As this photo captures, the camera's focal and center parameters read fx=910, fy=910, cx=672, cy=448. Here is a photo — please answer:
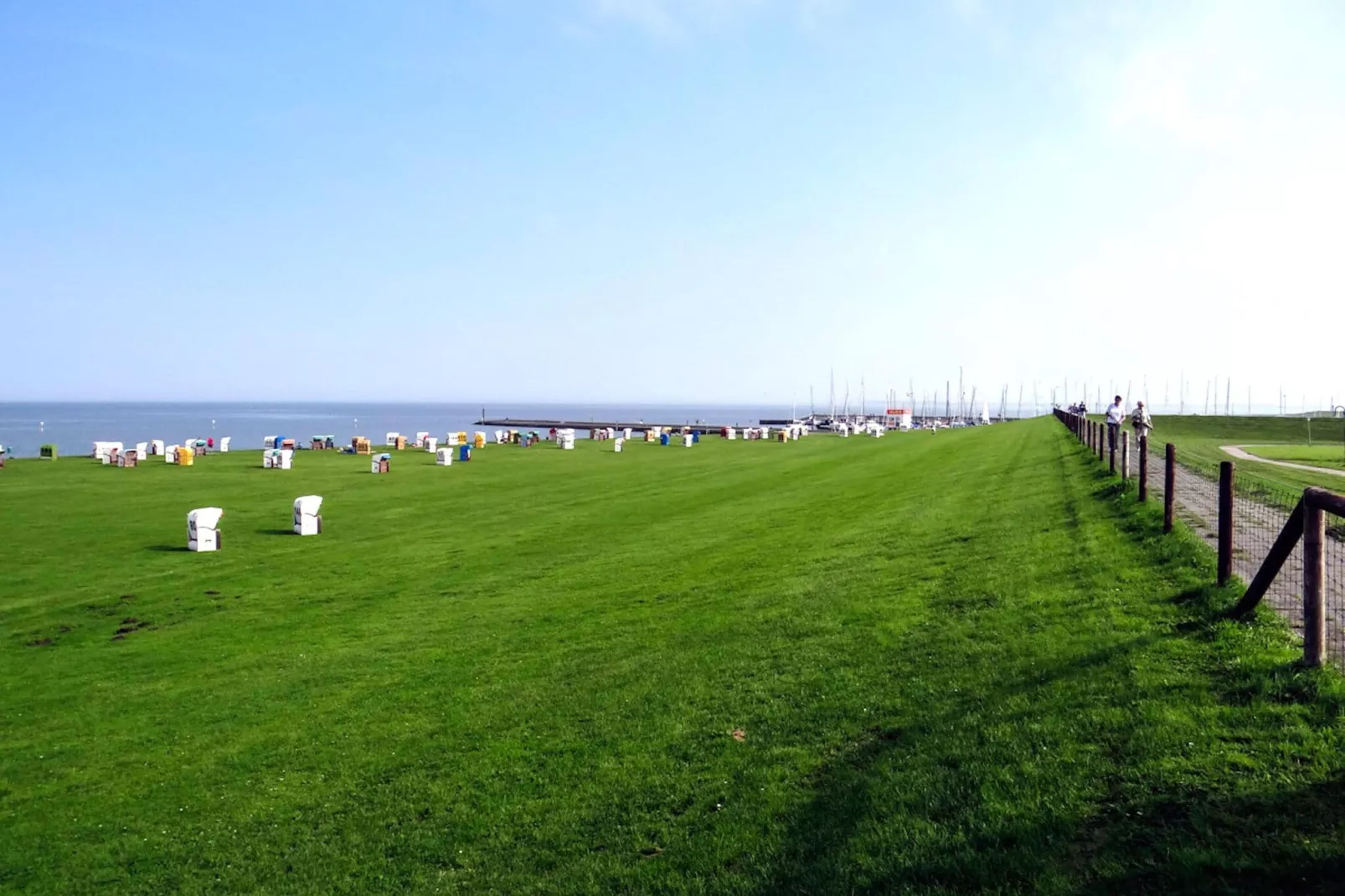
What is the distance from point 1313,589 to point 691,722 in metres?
5.60

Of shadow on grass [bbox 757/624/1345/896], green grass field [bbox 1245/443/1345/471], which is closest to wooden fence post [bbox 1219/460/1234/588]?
shadow on grass [bbox 757/624/1345/896]

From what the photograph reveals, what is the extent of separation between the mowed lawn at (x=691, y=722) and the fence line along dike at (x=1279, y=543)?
376 mm

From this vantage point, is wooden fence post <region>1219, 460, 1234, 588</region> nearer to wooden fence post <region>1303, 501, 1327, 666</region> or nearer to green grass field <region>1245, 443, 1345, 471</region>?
wooden fence post <region>1303, 501, 1327, 666</region>

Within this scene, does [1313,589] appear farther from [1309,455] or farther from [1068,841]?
[1309,455]

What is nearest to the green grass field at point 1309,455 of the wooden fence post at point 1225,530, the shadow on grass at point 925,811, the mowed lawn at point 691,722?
the mowed lawn at point 691,722

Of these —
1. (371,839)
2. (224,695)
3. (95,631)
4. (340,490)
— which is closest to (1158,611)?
(371,839)

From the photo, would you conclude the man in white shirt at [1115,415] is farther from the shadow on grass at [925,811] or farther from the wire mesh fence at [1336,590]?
the shadow on grass at [925,811]

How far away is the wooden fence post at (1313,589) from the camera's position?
7.27m

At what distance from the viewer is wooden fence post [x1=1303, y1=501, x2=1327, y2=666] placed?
7.27m

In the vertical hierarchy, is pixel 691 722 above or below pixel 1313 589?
below

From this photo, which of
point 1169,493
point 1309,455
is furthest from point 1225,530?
point 1309,455

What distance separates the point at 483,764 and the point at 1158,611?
718 cm

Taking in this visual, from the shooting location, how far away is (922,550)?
16500 mm

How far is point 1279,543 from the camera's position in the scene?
830cm
